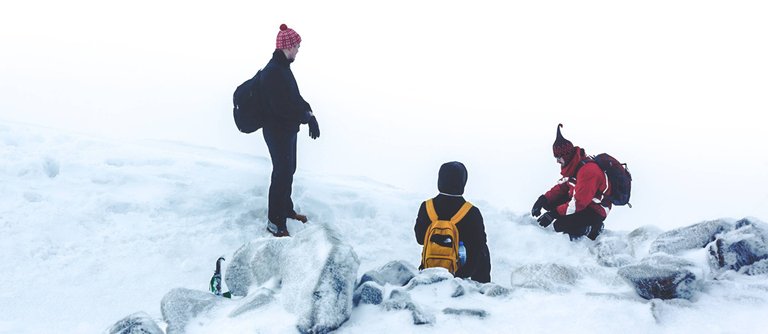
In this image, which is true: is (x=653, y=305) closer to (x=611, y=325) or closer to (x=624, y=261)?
(x=611, y=325)

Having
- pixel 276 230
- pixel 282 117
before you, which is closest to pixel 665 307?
pixel 282 117

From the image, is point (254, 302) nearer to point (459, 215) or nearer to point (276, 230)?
point (459, 215)

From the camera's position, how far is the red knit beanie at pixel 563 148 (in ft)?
24.1

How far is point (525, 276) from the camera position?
4.86 m

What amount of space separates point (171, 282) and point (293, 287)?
2742 mm

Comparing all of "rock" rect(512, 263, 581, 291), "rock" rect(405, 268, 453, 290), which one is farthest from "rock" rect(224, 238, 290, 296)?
"rock" rect(512, 263, 581, 291)

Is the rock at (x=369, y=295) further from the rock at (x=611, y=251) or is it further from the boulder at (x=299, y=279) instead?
the rock at (x=611, y=251)

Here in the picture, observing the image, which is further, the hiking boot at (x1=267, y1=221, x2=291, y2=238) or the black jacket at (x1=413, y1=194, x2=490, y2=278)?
the hiking boot at (x1=267, y1=221, x2=291, y2=238)

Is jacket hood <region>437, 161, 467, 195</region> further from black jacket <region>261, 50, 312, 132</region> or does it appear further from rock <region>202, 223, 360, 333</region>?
black jacket <region>261, 50, 312, 132</region>

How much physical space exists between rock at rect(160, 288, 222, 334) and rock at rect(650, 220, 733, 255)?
4051 mm

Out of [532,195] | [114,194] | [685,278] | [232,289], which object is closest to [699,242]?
[685,278]

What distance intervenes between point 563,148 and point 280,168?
3250 mm

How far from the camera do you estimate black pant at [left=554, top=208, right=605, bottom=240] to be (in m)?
7.59

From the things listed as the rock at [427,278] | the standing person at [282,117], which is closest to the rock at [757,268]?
the rock at [427,278]
